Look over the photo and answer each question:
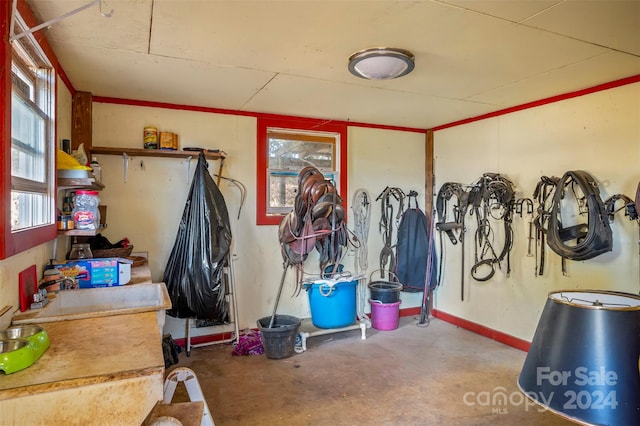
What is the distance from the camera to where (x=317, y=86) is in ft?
10.5

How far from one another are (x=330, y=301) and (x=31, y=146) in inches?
A: 109

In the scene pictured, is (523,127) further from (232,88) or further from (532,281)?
(232,88)

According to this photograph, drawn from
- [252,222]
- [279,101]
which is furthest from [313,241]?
[279,101]

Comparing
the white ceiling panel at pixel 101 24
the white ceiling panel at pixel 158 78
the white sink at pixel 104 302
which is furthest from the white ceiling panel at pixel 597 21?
the white sink at pixel 104 302

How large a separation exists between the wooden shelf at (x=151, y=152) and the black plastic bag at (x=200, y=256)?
3.8 inches

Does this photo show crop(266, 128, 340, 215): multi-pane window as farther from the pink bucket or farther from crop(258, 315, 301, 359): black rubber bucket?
the pink bucket

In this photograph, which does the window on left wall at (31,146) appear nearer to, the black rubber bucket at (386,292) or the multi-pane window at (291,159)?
the multi-pane window at (291,159)

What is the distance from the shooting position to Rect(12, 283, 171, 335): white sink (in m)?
1.94

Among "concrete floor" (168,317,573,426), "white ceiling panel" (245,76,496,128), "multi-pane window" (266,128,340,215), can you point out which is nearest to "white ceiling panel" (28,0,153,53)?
"white ceiling panel" (245,76,496,128)

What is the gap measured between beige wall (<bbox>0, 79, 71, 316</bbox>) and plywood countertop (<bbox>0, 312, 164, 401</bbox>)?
0.21 metres

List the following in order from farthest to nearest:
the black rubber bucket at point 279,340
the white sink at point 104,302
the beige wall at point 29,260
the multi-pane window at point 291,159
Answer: the multi-pane window at point 291,159, the black rubber bucket at point 279,340, the white sink at point 104,302, the beige wall at point 29,260

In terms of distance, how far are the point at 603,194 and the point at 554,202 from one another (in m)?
0.39

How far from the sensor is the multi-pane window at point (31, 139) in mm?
1827

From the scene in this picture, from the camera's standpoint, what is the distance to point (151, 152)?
3.50 meters
